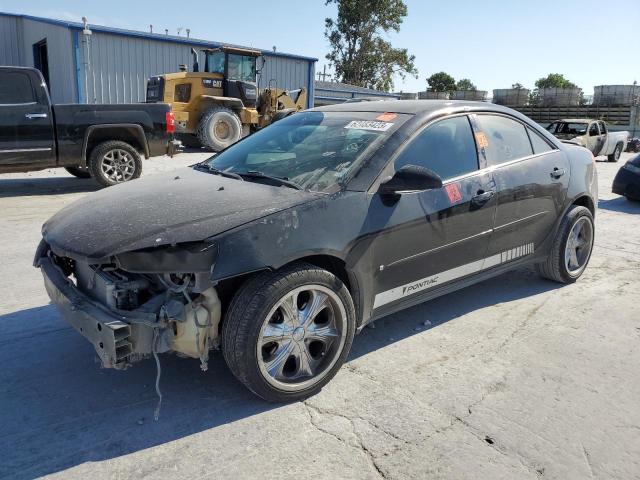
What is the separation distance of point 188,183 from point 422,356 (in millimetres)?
1890

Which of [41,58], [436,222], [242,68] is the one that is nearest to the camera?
[436,222]

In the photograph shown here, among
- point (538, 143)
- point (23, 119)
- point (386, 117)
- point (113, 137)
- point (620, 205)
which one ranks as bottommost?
point (620, 205)

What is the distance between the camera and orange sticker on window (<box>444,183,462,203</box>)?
3.64 meters

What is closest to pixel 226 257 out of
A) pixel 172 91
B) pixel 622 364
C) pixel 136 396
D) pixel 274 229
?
pixel 274 229

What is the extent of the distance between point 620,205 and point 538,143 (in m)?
6.38

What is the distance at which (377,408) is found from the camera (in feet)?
9.53

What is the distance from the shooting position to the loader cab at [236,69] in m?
16.7

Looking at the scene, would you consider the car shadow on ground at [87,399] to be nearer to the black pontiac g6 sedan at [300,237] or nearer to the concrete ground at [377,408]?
the concrete ground at [377,408]

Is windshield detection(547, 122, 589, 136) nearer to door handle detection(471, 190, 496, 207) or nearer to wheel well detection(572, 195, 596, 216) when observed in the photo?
wheel well detection(572, 195, 596, 216)

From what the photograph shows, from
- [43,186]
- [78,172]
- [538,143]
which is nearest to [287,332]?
[538,143]

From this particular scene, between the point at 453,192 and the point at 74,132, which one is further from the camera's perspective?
the point at 74,132

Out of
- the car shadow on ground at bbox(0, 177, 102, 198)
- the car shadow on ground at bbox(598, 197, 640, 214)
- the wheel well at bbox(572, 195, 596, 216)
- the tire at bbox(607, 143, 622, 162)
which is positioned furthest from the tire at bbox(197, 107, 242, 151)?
the tire at bbox(607, 143, 622, 162)

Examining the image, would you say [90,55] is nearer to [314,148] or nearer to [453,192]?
[314,148]

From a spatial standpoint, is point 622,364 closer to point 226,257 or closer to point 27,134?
point 226,257
